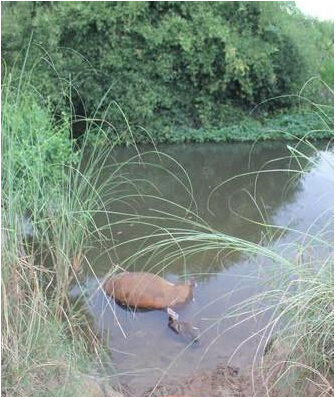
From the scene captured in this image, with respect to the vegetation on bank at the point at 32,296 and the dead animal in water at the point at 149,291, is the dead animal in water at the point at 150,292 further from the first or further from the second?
the vegetation on bank at the point at 32,296

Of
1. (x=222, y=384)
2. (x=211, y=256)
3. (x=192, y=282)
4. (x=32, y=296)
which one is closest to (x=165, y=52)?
(x=211, y=256)

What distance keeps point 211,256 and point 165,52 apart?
3.98 metres

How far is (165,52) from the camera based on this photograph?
24.2 ft

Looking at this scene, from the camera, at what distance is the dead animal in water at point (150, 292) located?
3367 mm

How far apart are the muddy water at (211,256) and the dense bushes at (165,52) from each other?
0.71m

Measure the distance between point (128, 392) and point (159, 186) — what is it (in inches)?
129

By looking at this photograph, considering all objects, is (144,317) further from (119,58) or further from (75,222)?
(119,58)

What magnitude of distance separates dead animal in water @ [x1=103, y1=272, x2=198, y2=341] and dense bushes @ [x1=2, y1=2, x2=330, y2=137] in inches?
150

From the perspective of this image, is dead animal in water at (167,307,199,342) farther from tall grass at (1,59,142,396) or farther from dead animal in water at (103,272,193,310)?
tall grass at (1,59,142,396)

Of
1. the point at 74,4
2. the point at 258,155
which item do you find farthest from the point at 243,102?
the point at 74,4

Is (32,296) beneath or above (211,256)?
above

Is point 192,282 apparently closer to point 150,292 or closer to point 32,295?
point 150,292

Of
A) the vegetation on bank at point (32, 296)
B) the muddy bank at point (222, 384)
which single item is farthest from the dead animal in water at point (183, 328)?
the vegetation on bank at point (32, 296)

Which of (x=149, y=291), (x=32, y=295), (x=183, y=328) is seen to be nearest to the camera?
(x=32, y=295)
